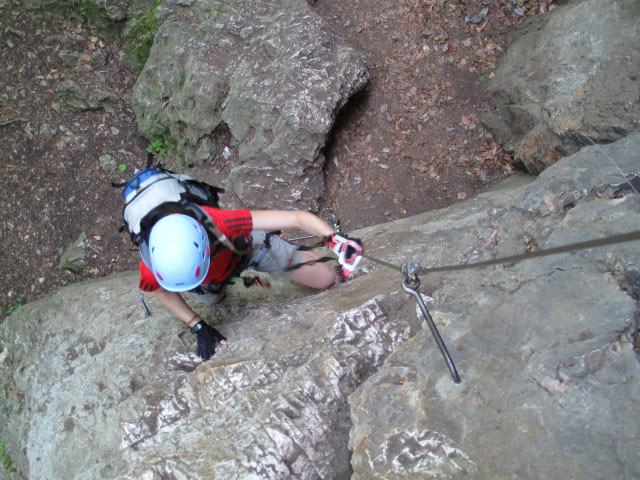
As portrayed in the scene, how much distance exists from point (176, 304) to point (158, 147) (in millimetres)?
4647

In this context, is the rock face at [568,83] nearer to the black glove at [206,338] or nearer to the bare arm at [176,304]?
the black glove at [206,338]

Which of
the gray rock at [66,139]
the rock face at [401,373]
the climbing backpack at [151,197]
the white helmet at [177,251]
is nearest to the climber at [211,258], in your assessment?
the white helmet at [177,251]

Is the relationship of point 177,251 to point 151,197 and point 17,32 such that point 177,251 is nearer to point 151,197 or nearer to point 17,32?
point 151,197

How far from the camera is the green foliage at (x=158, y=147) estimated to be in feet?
25.0

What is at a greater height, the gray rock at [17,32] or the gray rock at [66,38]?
the gray rock at [17,32]

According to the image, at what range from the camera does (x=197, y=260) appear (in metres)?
3.10

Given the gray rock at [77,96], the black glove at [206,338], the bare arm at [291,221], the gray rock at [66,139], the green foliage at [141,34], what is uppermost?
the green foliage at [141,34]

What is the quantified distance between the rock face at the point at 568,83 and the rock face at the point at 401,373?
0.74 m

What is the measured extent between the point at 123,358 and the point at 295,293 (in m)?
1.65

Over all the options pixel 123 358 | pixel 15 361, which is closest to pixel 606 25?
pixel 123 358

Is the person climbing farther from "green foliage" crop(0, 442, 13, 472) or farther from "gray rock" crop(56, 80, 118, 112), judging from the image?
"gray rock" crop(56, 80, 118, 112)

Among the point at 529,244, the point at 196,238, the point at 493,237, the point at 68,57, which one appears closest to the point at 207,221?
the point at 196,238

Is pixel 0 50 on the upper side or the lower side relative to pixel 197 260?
upper

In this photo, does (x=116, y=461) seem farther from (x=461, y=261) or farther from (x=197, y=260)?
(x=461, y=261)
